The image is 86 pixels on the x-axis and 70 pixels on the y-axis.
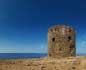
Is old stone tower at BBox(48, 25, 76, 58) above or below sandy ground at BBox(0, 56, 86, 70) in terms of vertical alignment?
above

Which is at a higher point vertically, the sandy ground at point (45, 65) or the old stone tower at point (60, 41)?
the old stone tower at point (60, 41)

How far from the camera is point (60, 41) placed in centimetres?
2669

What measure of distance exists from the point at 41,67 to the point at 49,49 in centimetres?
740

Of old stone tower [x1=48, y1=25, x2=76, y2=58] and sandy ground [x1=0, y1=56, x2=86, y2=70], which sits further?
old stone tower [x1=48, y1=25, x2=76, y2=58]

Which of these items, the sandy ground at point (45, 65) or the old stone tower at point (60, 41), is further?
the old stone tower at point (60, 41)

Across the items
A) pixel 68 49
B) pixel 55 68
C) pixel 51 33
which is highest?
pixel 51 33

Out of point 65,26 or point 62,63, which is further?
point 65,26

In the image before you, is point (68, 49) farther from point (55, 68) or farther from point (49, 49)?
point (55, 68)

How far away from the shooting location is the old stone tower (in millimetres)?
26609

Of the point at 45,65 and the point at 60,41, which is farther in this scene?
the point at 60,41

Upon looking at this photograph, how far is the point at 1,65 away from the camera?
837 inches

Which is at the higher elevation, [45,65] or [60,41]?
[60,41]

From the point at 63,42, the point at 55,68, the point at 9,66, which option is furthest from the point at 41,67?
the point at 63,42

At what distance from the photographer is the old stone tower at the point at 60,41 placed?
26609mm
